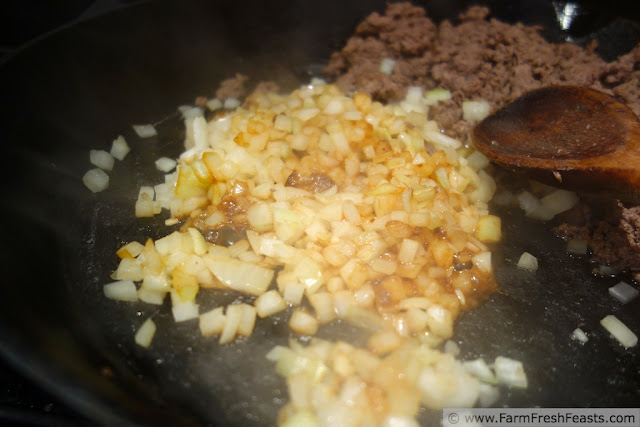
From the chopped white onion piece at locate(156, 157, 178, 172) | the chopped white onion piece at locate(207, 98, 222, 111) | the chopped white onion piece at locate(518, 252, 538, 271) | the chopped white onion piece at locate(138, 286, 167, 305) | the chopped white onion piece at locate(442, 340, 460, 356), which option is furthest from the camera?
the chopped white onion piece at locate(207, 98, 222, 111)

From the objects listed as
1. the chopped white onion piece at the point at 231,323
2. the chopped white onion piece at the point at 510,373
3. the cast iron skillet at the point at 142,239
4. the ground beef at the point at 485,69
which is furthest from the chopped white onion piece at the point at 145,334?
the ground beef at the point at 485,69

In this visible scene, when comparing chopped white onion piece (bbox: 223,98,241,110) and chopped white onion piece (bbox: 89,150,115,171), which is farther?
chopped white onion piece (bbox: 223,98,241,110)

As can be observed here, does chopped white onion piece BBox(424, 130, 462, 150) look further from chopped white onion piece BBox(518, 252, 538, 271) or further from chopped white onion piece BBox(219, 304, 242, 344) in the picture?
chopped white onion piece BBox(219, 304, 242, 344)

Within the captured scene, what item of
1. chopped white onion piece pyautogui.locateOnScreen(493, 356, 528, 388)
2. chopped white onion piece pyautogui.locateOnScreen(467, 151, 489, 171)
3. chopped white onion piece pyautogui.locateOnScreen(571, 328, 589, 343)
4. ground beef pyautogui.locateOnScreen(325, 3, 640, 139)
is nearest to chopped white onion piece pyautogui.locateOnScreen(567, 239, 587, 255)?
chopped white onion piece pyautogui.locateOnScreen(571, 328, 589, 343)

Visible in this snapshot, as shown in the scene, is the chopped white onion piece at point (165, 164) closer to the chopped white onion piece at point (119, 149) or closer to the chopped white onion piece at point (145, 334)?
the chopped white onion piece at point (119, 149)

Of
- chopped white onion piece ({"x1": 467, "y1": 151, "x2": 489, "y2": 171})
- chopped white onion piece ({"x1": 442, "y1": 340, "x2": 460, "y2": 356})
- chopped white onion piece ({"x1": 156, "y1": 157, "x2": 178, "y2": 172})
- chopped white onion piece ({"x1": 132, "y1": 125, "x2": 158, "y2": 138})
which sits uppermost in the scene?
chopped white onion piece ({"x1": 132, "y1": 125, "x2": 158, "y2": 138})
